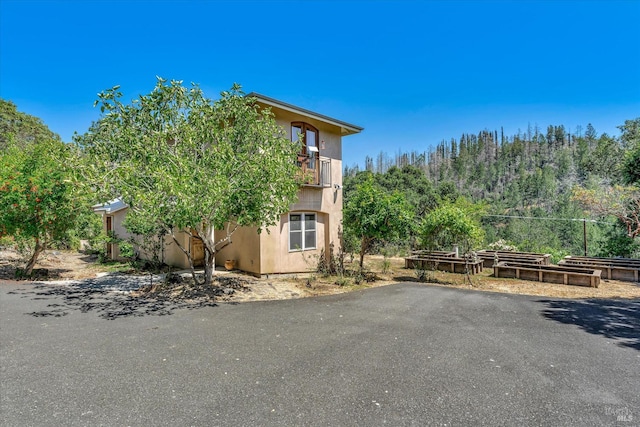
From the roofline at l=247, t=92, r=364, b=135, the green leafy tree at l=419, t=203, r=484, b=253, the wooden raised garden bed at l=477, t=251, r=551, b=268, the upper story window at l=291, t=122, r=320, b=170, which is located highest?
the roofline at l=247, t=92, r=364, b=135

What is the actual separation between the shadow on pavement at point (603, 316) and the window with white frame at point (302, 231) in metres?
7.82

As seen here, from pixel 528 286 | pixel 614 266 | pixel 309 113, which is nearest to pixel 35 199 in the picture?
pixel 309 113

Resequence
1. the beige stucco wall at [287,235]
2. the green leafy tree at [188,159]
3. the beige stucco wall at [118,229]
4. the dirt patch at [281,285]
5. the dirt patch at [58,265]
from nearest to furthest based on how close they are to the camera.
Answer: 1. the green leafy tree at [188,159]
2. the dirt patch at [281,285]
3. the beige stucco wall at [287,235]
4. the dirt patch at [58,265]
5. the beige stucco wall at [118,229]

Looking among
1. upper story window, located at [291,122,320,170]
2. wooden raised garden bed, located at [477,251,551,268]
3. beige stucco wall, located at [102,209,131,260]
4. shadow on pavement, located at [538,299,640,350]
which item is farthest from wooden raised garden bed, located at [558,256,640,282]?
beige stucco wall, located at [102,209,131,260]

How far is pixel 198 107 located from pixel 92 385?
7018 mm

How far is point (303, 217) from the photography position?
1284 cm

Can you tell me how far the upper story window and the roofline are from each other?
1.95 ft

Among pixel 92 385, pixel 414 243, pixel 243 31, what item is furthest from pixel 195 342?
pixel 414 243

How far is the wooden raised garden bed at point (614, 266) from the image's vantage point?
38.3 feet

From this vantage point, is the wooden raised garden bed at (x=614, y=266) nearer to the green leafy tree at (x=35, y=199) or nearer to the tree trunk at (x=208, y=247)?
the tree trunk at (x=208, y=247)

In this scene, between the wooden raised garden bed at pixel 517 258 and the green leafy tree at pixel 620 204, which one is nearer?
the green leafy tree at pixel 620 204

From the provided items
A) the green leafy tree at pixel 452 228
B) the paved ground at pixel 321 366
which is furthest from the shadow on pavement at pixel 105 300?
the green leafy tree at pixel 452 228

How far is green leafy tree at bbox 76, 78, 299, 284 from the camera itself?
749cm

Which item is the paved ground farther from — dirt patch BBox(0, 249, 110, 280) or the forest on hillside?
the forest on hillside
